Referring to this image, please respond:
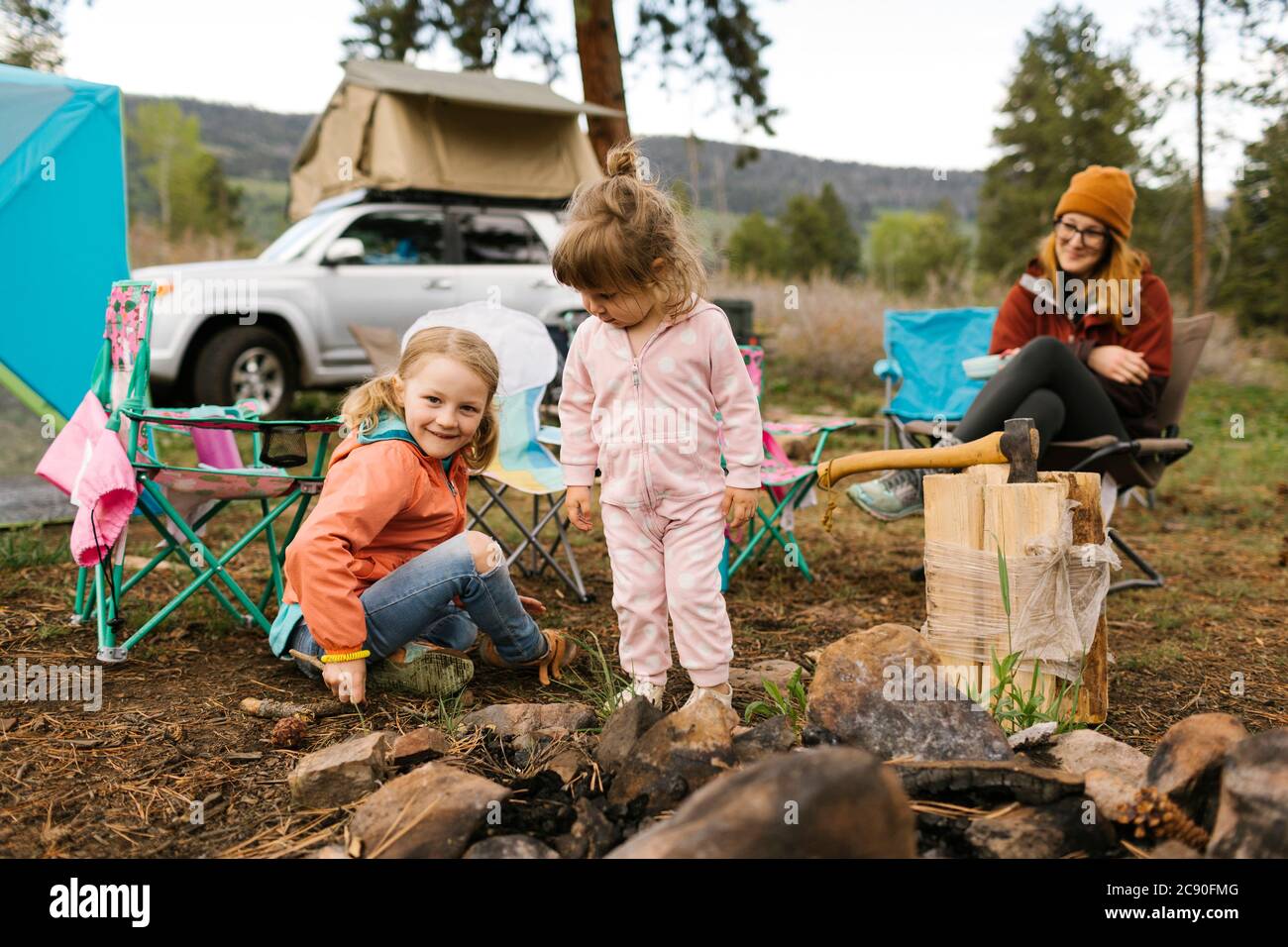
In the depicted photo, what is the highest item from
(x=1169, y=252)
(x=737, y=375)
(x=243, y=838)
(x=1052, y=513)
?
(x=1169, y=252)

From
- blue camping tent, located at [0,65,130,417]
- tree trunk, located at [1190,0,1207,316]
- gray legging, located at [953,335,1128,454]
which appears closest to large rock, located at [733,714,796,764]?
gray legging, located at [953,335,1128,454]

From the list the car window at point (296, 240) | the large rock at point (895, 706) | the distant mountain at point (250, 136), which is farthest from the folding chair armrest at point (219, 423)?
the distant mountain at point (250, 136)

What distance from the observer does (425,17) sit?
419 inches

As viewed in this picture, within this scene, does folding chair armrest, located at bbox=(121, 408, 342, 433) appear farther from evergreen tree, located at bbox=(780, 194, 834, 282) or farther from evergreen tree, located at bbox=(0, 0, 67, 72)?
evergreen tree, located at bbox=(780, 194, 834, 282)

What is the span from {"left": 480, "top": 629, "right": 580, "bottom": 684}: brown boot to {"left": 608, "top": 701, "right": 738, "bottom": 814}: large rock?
82 centimetres

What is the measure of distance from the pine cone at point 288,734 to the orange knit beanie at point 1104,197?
285 cm

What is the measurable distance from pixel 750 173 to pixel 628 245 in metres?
50.1

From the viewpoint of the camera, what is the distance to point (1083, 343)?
3504 mm

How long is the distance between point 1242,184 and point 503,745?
2272 centimetres

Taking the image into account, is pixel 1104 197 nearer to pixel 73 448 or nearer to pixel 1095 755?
pixel 1095 755

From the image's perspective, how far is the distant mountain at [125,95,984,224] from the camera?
46156mm
